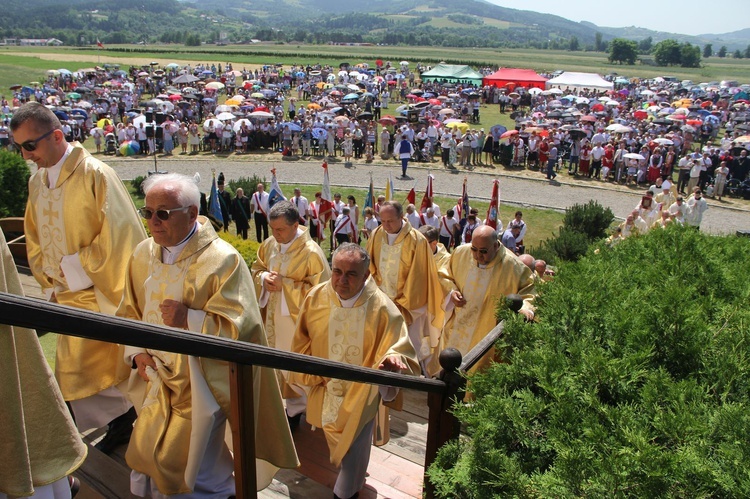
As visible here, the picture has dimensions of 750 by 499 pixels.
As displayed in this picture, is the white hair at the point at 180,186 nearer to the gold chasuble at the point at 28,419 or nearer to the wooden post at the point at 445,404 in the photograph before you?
the gold chasuble at the point at 28,419

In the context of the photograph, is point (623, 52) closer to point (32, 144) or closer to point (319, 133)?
point (319, 133)

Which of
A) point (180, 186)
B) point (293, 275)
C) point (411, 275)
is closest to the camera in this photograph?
point (180, 186)

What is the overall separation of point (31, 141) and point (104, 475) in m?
2.44

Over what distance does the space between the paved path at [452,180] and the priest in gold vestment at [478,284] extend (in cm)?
1568

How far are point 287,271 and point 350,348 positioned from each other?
190cm

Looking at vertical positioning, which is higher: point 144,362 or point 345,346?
point 144,362

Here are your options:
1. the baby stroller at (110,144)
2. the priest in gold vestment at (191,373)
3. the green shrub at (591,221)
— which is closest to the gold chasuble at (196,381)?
the priest in gold vestment at (191,373)

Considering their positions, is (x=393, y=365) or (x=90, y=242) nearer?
(x=393, y=365)

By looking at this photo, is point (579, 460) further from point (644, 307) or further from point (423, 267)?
point (423, 267)

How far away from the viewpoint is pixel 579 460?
2391 millimetres

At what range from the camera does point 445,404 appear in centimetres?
386

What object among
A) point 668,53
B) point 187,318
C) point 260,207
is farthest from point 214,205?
point 668,53

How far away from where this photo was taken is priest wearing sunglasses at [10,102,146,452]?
4.71m

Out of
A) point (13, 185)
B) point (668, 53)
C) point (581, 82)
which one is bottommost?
point (13, 185)
